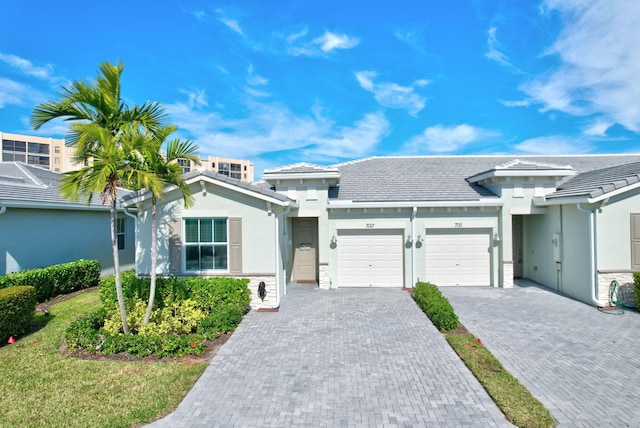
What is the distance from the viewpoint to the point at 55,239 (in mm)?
13062

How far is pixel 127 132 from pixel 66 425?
5.48 metres

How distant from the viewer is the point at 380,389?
18.5 feet

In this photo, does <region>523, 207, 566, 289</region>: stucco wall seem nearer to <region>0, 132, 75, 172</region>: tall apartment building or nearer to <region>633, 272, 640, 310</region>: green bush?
<region>633, 272, 640, 310</region>: green bush

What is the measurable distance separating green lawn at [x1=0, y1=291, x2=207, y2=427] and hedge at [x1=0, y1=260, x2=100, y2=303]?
3655 mm

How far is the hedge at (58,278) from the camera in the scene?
10.5 meters

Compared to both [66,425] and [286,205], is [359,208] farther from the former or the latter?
[66,425]

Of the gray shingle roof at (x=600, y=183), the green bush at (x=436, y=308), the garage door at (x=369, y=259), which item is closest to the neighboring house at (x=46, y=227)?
the garage door at (x=369, y=259)

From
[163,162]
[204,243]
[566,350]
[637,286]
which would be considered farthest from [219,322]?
[637,286]

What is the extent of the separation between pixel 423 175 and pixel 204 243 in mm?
9645

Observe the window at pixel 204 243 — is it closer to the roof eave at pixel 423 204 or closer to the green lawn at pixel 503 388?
the roof eave at pixel 423 204

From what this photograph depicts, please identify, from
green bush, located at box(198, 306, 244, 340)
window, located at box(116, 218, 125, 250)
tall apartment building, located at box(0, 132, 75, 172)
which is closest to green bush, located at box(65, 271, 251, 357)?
green bush, located at box(198, 306, 244, 340)

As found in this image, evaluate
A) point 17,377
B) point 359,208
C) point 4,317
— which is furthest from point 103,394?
point 359,208

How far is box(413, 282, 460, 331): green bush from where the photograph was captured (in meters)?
8.34

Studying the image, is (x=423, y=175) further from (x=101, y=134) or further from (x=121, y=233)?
(x=121, y=233)
